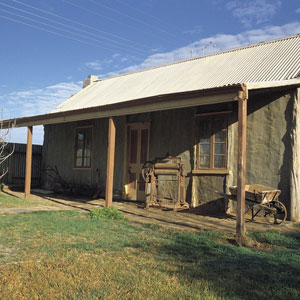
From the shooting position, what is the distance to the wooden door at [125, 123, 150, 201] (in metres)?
11.6

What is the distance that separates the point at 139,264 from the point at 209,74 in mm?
7276

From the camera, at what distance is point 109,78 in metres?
15.8

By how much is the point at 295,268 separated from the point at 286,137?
14.3ft

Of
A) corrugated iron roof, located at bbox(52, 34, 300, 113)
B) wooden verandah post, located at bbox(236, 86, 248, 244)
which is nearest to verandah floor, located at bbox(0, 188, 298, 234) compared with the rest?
wooden verandah post, located at bbox(236, 86, 248, 244)

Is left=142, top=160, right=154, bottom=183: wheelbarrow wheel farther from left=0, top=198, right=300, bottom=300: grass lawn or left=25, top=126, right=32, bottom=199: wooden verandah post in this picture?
left=25, top=126, right=32, bottom=199: wooden verandah post

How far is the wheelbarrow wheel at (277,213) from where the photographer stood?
25.4ft

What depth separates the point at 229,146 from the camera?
931 cm

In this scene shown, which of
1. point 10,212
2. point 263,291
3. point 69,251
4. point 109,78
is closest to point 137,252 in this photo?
point 69,251

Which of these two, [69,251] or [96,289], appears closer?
[96,289]

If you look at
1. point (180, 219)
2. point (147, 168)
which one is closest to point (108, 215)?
point (180, 219)

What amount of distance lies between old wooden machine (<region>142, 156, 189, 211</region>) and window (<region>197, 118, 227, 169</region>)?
628 mm

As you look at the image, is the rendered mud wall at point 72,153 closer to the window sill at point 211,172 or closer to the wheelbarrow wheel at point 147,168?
the wheelbarrow wheel at point 147,168

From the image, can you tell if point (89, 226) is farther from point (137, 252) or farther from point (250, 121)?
point (250, 121)

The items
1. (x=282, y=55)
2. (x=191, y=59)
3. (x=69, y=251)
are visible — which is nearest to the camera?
(x=69, y=251)
